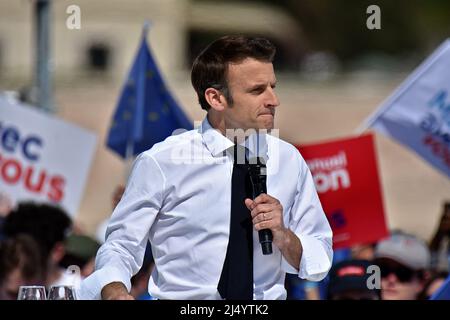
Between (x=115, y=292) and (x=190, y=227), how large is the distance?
366mm

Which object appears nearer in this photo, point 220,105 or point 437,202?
point 220,105

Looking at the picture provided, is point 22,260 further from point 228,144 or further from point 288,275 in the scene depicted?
point 228,144

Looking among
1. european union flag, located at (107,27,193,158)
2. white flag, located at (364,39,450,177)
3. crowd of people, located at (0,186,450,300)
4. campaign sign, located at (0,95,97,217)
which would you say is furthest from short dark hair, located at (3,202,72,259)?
white flag, located at (364,39,450,177)

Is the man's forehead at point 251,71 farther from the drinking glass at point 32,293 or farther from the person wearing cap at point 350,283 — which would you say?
the person wearing cap at point 350,283

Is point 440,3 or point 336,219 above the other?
point 440,3

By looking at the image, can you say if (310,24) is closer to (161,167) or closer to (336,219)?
(336,219)

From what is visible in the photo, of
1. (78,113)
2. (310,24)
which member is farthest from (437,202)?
(310,24)

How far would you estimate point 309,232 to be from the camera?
5.13 m

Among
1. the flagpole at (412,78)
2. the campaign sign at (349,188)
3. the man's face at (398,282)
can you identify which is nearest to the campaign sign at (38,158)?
the campaign sign at (349,188)

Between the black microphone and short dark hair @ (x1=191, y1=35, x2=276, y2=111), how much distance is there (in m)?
0.27

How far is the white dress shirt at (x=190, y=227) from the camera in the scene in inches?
198

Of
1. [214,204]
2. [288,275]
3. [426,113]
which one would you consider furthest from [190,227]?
[426,113]

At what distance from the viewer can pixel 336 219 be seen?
894cm

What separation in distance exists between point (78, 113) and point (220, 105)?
39215 mm
